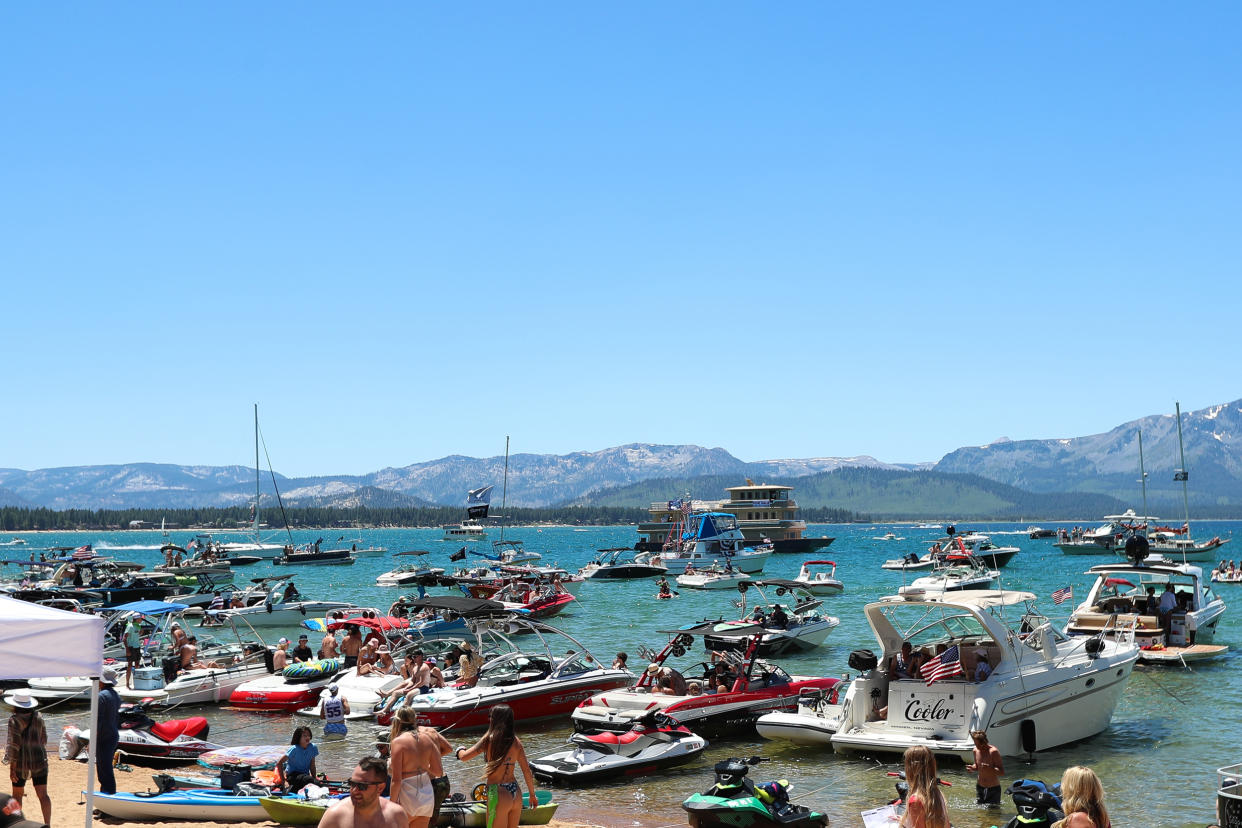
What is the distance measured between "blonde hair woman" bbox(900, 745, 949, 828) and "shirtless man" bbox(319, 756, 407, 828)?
4.49 metres

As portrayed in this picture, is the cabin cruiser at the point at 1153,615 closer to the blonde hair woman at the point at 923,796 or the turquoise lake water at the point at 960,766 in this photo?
the turquoise lake water at the point at 960,766

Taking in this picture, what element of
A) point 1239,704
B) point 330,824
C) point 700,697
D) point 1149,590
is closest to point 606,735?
point 700,697

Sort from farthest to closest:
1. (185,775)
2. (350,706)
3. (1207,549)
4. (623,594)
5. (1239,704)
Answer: (1207,549)
(623,594)
(1239,704)
(350,706)
(185,775)

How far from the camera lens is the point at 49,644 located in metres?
9.69

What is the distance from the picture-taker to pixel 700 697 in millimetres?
20016

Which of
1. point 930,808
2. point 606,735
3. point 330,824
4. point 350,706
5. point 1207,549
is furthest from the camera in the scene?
point 1207,549

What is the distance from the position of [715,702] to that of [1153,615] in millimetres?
16415

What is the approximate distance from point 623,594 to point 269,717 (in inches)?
1647

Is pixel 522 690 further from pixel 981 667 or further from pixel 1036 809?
pixel 1036 809

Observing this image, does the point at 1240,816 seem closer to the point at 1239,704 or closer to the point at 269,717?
the point at 1239,704

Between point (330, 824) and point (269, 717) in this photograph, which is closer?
point (330, 824)

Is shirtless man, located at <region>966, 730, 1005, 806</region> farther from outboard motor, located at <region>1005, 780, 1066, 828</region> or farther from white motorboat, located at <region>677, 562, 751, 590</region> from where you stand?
white motorboat, located at <region>677, 562, 751, 590</region>

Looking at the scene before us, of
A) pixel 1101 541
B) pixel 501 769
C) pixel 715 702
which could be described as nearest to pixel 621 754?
pixel 715 702

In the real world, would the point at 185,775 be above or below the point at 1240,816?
below
